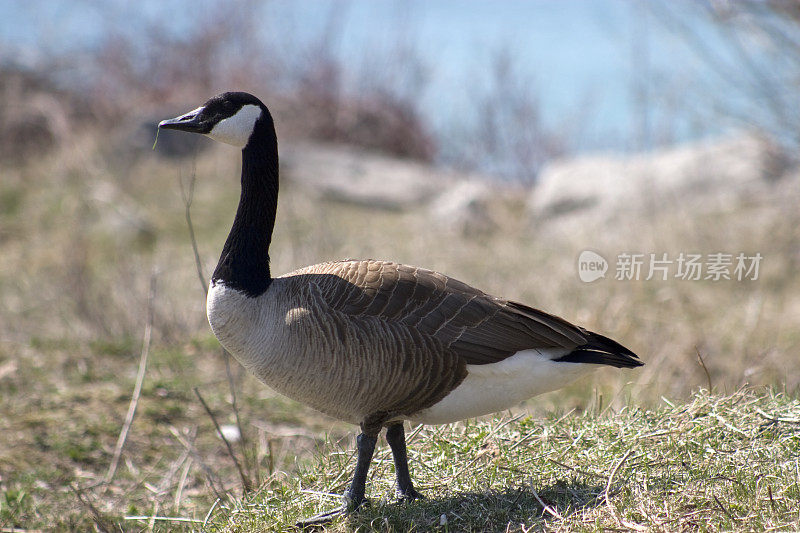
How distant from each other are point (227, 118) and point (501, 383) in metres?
1.63

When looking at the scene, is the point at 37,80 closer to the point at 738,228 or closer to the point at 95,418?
the point at 95,418

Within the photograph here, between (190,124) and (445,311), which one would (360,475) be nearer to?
(445,311)

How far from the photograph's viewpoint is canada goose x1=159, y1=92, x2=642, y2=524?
10.2ft

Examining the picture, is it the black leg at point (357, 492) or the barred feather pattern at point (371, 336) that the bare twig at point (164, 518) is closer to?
the black leg at point (357, 492)

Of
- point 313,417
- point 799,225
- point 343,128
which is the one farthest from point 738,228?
point 343,128

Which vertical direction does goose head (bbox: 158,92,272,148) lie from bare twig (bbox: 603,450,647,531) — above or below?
above

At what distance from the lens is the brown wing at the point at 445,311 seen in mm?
3199

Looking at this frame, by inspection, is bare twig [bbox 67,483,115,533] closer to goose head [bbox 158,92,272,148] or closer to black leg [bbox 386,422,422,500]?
black leg [bbox 386,422,422,500]

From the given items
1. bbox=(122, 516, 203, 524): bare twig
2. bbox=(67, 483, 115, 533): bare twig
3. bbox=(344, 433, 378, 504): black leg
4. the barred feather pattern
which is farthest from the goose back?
bbox=(67, 483, 115, 533): bare twig

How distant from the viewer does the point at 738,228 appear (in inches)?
342

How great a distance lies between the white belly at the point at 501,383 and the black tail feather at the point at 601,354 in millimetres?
40

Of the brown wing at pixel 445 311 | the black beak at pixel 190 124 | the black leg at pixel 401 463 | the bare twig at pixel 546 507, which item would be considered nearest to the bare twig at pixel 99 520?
the black leg at pixel 401 463

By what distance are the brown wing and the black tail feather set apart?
0.13 ft

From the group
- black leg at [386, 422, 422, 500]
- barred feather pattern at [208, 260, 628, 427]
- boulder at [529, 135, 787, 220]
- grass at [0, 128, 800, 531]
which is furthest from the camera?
boulder at [529, 135, 787, 220]
